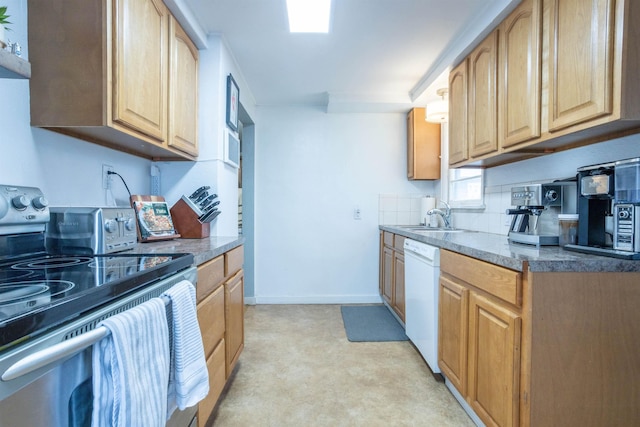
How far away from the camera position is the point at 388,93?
3254mm

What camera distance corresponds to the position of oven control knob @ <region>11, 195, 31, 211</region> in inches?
42.5

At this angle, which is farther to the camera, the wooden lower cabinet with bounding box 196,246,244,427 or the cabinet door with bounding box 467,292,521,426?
the wooden lower cabinet with bounding box 196,246,244,427

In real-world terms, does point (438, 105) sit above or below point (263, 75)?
below

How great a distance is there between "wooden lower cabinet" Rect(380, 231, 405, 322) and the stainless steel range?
2030 mm

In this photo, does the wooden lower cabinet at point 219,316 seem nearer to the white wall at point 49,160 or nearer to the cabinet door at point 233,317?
the cabinet door at point 233,317

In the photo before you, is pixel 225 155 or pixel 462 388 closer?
pixel 462 388

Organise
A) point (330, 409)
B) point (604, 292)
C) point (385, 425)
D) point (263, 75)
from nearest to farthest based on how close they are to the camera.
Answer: point (604, 292) → point (385, 425) → point (330, 409) → point (263, 75)

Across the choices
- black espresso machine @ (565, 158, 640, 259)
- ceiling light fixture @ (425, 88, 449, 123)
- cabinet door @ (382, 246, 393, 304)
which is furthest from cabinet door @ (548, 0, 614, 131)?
cabinet door @ (382, 246, 393, 304)

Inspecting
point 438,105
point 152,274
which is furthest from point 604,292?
point 438,105

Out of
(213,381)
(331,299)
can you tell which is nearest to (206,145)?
(213,381)

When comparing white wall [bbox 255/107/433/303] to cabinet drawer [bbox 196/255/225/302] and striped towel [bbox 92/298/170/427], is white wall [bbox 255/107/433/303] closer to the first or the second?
cabinet drawer [bbox 196/255/225/302]

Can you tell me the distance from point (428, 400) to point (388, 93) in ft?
8.99

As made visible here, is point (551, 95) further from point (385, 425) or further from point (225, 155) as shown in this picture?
point (225, 155)

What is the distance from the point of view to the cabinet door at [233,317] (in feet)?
5.77
